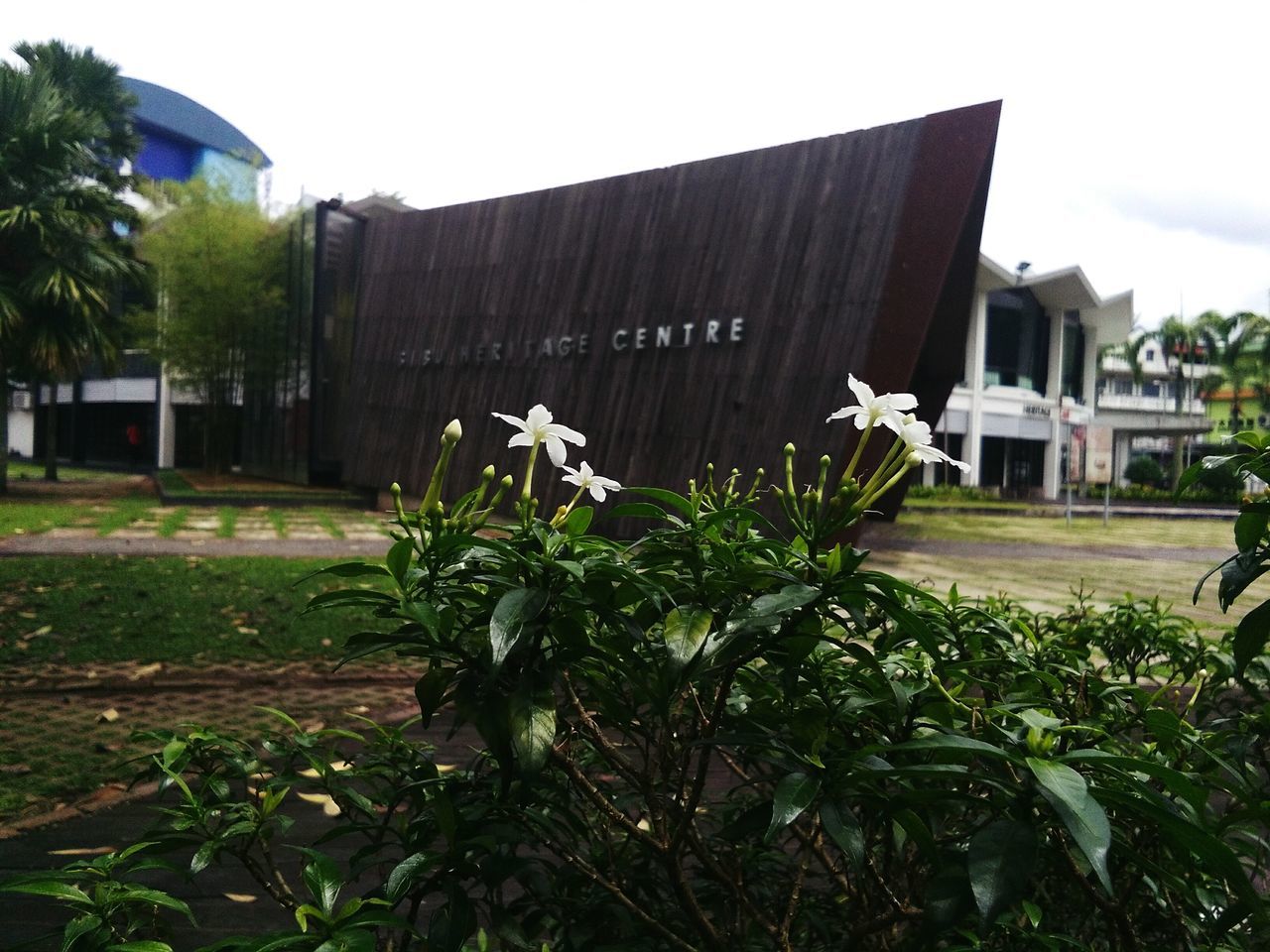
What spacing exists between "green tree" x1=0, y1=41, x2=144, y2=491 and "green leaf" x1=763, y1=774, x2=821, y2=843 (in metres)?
17.7

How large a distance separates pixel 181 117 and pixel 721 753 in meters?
48.9

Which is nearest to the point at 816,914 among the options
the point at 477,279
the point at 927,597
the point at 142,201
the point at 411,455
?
the point at 927,597

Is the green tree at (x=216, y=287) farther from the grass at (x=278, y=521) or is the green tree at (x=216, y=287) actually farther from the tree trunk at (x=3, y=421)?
the grass at (x=278, y=521)

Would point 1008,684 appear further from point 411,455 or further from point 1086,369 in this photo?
point 1086,369

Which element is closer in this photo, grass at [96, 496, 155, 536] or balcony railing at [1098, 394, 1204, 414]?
grass at [96, 496, 155, 536]

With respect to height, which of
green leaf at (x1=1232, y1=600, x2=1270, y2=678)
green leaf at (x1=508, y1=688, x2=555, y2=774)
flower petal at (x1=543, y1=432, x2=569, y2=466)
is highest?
flower petal at (x1=543, y1=432, x2=569, y2=466)

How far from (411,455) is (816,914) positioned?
1336cm

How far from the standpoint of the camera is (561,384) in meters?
11.5

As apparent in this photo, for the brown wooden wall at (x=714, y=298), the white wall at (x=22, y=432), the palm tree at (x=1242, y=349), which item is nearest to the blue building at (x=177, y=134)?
the white wall at (x=22, y=432)

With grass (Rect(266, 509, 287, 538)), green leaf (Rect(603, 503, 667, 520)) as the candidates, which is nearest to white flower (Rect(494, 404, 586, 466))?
green leaf (Rect(603, 503, 667, 520))

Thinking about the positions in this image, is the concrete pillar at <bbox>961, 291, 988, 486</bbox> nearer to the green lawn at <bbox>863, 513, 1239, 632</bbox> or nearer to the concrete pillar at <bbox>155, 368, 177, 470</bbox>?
the green lawn at <bbox>863, 513, 1239, 632</bbox>

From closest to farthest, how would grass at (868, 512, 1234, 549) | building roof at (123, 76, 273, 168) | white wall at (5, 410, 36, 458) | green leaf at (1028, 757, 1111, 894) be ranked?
green leaf at (1028, 757, 1111, 894) → grass at (868, 512, 1234, 549) → white wall at (5, 410, 36, 458) → building roof at (123, 76, 273, 168)

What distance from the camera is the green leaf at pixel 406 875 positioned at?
1030 millimetres

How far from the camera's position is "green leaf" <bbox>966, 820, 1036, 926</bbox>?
765mm
